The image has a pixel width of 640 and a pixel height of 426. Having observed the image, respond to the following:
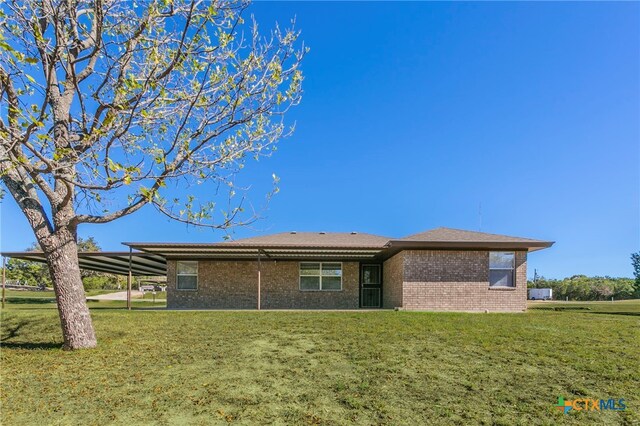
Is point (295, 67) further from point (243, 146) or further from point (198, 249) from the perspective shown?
point (198, 249)

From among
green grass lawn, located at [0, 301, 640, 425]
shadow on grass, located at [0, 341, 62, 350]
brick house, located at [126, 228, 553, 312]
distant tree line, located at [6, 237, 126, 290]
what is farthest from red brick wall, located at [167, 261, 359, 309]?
distant tree line, located at [6, 237, 126, 290]

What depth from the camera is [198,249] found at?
13906mm

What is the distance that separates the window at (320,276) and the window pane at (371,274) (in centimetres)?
117

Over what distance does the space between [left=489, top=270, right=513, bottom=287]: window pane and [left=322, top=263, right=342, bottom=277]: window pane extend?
253 inches

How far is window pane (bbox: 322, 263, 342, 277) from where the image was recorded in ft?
57.0

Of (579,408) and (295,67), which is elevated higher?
(295,67)

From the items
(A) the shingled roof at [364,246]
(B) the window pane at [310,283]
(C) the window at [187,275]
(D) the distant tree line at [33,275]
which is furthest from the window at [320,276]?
(D) the distant tree line at [33,275]

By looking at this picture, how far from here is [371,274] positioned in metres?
17.8

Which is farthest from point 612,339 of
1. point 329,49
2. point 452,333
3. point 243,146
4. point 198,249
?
point 198,249

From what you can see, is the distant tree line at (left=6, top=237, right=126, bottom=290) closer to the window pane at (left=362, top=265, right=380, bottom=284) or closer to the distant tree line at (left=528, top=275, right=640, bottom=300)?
the window pane at (left=362, top=265, right=380, bottom=284)

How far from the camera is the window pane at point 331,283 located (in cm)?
1728

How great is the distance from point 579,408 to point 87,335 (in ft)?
23.5

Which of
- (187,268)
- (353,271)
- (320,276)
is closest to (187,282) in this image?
(187,268)

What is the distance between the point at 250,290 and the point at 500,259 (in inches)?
393
